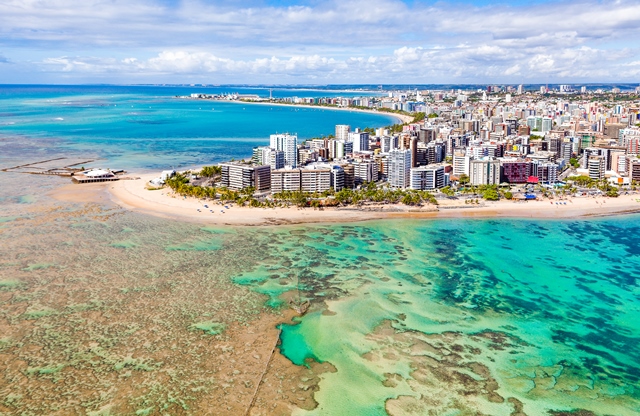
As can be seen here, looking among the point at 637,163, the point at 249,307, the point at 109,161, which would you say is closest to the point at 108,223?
the point at 249,307

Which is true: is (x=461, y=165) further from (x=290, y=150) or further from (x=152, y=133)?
(x=152, y=133)

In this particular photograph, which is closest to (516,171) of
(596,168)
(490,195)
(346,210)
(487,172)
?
(487,172)

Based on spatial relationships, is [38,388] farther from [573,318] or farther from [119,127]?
[119,127]

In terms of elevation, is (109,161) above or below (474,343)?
above

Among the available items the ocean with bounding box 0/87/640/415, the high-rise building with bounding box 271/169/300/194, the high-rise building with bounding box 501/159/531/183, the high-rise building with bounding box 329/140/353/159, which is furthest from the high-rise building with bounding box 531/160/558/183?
the high-rise building with bounding box 271/169/300/194

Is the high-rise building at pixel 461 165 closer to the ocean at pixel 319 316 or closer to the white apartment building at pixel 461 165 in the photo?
the white apartment building at pixel 461 165

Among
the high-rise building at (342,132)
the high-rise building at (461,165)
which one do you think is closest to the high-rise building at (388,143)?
the high-rise building at (342,132)

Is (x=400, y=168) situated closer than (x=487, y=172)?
Yes
